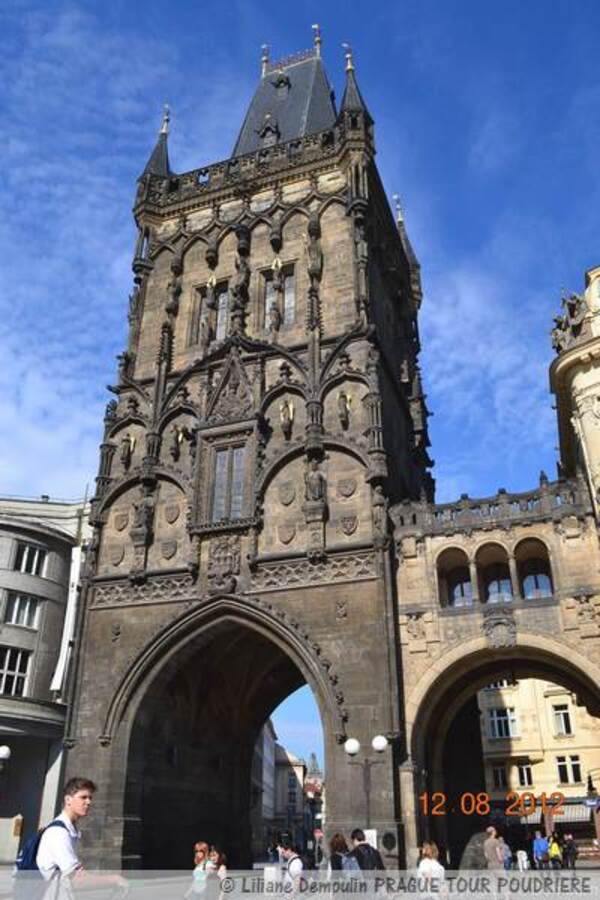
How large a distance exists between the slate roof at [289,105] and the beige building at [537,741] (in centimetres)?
3044

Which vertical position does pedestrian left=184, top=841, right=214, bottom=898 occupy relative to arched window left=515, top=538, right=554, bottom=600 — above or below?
below

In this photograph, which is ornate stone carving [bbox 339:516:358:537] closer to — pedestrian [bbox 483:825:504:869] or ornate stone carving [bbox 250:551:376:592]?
ornate stone carving [bbox 250:551:376:592]

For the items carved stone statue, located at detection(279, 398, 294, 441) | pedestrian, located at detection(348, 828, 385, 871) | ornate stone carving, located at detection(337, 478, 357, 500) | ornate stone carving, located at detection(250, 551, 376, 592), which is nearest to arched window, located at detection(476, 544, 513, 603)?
ornate stone carving, located at detection(250, 551, 376, 592)

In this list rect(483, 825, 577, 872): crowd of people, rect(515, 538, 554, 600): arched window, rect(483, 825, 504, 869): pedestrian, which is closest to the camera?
rect(483, 825, 504, 869): pedestrian

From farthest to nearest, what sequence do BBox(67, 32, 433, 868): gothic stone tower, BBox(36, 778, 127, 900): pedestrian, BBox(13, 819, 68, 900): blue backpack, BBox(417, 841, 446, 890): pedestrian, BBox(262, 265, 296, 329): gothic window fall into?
BBox(262, 265, 296, 329): gothic window
BBox(67, 32, 433, 868): gothic stone tower
BBox(417, 841, 446, 890): pedestrian
BBox(36, 778, 127, 900): pedestrian
BBox(13, 819, 68, 900): blue backpack

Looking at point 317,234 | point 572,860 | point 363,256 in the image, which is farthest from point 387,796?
point 317,234

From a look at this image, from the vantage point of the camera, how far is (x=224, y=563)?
993 inches

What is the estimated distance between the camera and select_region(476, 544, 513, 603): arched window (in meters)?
23.4

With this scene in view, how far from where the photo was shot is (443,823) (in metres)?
23.6

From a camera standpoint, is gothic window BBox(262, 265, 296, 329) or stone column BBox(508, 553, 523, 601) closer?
stone column BBox(508, 553, 523, 601)

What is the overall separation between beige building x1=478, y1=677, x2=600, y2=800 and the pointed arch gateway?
17.1 metres

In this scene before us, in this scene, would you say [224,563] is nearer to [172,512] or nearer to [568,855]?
[172,512]

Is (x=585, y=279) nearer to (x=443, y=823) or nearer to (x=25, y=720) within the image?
(x=443, y=823)

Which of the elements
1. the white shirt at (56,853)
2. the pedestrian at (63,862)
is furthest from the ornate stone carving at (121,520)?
the white shirt at (56,853)
